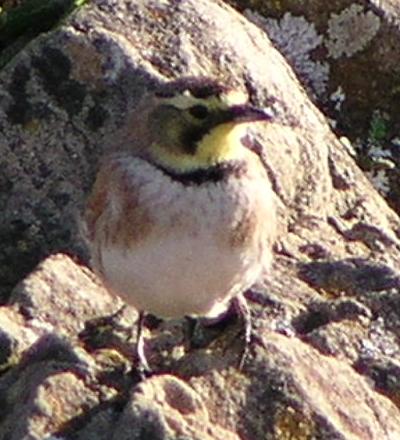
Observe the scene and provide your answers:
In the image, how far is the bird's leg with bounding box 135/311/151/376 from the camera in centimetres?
680

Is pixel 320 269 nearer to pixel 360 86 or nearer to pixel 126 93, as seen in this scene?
pixel 126 93

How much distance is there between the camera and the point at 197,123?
685 cm

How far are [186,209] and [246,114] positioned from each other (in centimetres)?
43

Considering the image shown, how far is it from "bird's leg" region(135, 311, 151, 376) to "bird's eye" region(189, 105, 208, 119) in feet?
2.78

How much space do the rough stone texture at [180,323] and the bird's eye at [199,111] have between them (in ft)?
1.81

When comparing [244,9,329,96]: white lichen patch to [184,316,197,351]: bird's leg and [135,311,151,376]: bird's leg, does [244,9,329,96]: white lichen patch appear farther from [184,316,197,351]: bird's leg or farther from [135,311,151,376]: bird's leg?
[135,311,151,376]: bird's leg

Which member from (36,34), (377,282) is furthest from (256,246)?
(36,34)

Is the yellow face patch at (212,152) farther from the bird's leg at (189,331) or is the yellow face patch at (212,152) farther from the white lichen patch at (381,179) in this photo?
the white lichen patch at (381,179)

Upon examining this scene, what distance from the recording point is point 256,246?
694 centimetres

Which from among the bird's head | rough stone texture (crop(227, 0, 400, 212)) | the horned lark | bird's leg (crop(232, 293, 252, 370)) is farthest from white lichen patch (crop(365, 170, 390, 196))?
the bird's head

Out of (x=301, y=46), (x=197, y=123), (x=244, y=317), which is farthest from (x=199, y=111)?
(x=301, y=46)

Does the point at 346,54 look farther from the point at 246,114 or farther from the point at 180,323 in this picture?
the point at 246,114

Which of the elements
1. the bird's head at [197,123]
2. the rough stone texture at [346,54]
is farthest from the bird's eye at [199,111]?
the rough stone texture at [346,54]

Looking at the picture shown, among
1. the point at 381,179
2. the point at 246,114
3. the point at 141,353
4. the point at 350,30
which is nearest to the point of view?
the point at 246,114
